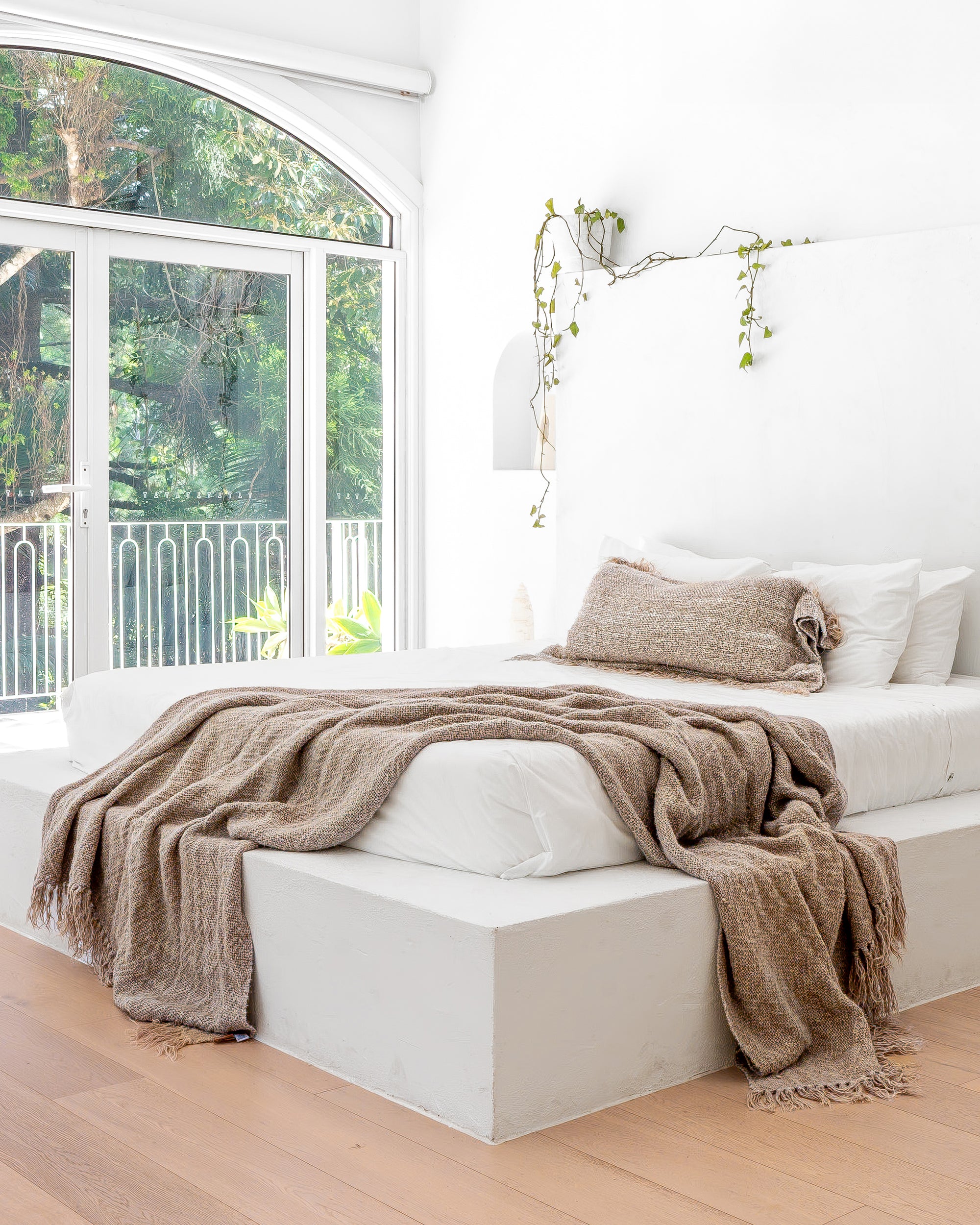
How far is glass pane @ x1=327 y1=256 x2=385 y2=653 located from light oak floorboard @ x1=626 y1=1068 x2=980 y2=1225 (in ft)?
11.8

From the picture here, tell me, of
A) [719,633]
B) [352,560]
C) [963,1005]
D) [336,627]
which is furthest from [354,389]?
[963,1005]

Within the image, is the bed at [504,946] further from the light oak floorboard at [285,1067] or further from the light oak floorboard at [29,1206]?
the light oak floorboard at [29,1206]

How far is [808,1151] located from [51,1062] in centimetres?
130

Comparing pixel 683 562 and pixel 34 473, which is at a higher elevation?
pixel 34 473

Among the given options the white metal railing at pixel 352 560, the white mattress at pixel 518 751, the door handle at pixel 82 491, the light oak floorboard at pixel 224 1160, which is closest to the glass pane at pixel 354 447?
the white metal railing at pixel 352 560

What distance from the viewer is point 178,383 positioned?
17.1ft

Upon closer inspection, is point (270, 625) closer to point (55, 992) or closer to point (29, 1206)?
point (55, 992)

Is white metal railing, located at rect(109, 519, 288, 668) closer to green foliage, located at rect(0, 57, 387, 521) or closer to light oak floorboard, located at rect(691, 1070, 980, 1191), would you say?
green foliage, located at rect(0, 57, 387, 521)

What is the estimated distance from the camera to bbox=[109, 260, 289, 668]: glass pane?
5121 millimetres

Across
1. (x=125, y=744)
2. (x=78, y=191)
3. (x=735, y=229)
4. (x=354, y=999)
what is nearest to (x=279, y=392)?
Result: (x=78, y=191)

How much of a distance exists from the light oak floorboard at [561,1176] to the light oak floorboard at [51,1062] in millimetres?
443

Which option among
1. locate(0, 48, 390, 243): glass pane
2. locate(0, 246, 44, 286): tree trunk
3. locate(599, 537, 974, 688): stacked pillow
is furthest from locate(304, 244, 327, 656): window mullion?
locate(599, 537, 974, 688): stacked pillow

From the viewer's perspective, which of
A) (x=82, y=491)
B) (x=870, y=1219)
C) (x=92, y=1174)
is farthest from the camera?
(x=82, y=491)

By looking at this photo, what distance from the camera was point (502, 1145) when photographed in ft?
6.91
